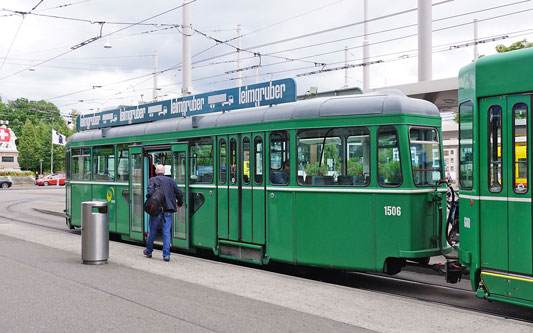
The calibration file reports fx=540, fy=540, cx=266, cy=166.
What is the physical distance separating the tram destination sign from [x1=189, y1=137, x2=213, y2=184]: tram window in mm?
749

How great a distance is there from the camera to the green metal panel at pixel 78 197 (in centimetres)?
1470

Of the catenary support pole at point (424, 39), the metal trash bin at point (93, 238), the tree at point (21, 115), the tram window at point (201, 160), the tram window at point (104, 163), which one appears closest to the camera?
the metal trash bin at point (93, 238)

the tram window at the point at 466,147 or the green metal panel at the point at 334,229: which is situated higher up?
the tram window at the point at 466,147

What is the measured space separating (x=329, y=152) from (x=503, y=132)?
2.76 meters

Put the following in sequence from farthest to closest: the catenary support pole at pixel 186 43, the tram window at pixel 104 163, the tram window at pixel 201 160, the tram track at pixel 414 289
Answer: the catenary support pole at pixel 186 43 < the tram window at pixel 104 163 < the tram window at pixel 201 160 < the tram track at pixel 414 289

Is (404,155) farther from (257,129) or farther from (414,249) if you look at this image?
(257,129)

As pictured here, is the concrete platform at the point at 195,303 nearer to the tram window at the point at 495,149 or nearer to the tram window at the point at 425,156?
the tram window at the point at 495,149

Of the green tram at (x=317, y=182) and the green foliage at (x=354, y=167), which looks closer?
the green tram at (x=317, y=182)

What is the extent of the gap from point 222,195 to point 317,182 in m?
2.33

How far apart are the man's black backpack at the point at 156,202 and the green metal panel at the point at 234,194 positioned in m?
1.31

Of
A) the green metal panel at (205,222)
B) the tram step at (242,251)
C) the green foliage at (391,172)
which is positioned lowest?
the tram step at (242,251)

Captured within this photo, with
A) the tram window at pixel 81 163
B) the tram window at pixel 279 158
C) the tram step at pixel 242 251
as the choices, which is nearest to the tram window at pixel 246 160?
the tram window at pixel 279 158

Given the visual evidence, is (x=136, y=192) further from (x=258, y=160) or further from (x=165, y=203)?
(x=258, y=160)

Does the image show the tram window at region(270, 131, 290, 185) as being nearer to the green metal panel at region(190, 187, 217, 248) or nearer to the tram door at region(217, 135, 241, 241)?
the tram door at region(217, 135, 241, 241)
